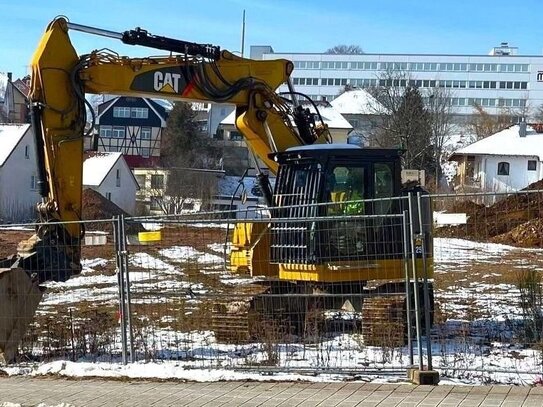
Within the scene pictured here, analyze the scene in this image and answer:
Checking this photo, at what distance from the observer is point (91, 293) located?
63.3 feet

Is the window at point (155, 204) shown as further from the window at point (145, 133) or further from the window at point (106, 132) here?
the window at point (106, 132)

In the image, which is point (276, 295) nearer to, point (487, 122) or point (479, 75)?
point (487, 122)

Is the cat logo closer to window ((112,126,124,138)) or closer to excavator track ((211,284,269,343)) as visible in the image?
excavator track ((211,284,269,343))

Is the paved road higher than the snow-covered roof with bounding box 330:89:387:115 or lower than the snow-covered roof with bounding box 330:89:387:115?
lower

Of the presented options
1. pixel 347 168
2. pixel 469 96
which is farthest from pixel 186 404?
pixel 469 96

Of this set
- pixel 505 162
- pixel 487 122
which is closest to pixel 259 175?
pixel 505 162

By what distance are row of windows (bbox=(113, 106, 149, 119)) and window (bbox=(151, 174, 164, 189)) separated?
21.8 m

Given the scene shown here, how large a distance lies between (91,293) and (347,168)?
7.81 meters

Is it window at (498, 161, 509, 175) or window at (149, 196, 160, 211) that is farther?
window at (498, 161, 509, 175)

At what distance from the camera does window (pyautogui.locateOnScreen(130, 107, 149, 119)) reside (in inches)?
3319

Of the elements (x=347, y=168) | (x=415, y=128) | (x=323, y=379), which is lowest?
(x=323, y=379)

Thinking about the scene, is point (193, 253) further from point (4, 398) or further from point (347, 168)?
point (4, 398)

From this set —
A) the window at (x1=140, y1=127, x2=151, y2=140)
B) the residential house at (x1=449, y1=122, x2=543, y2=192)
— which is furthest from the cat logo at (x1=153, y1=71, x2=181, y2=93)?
the window at (x1=140, y1=127, x2=151, y2=140)

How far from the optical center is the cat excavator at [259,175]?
40.5 ft
